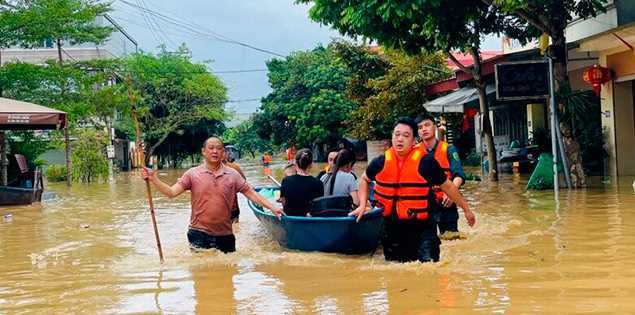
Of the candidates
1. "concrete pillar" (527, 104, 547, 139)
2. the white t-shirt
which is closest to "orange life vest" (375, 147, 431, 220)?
the white t-shirt

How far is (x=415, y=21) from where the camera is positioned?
1485 centimetres

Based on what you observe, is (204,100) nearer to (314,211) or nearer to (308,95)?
(308,95)

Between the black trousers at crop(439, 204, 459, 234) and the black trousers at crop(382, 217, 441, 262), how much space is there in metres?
2.20

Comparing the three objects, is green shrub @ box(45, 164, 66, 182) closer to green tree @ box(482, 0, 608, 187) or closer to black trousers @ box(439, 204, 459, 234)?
green tree @ box(482, 0, 608, 187)

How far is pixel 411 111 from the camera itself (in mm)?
26375

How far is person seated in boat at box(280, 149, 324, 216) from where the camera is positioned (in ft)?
28.7

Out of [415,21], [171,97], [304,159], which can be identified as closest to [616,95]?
[415,21]

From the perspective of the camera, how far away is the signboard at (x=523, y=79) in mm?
14672

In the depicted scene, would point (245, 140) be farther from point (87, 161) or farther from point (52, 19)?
point (52, 19)

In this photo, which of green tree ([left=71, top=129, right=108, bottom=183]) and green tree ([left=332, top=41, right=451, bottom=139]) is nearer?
green tree ([left=332, top=41, right=451, bottom=139])

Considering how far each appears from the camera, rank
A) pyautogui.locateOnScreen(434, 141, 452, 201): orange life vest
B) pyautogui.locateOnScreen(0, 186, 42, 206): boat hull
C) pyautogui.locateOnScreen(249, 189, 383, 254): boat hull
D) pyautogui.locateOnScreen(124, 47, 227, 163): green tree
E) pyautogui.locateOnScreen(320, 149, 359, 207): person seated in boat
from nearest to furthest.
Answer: pyautogui.locateOnScreen(249, 189, 383, 254): boat hull, pyautogui.locateOnScreen(434, 141, 452, 201): orange life vest, pyautogui.locateOnScreen(320, 149, 359, 207): person seated in boat, pyautogui.locateOnScreen(0, 186, 42, 206): boat hull, pyautogui.locateOnScreen(124, 47, 227, 163): green tree

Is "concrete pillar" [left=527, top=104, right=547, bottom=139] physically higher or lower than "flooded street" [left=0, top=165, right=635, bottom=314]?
higher

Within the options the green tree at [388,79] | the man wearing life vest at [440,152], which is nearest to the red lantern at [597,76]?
the green tree at [388,79]

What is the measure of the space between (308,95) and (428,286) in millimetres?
41765
